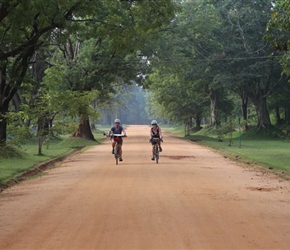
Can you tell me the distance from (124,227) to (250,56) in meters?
42.4

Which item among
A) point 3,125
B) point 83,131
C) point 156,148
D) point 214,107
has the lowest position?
point 156,148

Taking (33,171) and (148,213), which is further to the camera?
(33,171)

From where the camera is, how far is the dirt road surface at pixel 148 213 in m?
7.68

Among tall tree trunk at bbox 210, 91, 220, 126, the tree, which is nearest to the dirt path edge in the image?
the tree

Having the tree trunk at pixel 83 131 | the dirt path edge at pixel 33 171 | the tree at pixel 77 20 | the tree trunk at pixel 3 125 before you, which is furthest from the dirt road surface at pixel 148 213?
the tree trunk at pixel 83 131

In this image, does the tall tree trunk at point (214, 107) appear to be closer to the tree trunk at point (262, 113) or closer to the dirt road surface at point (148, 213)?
the tree trunk at point (262, 113)

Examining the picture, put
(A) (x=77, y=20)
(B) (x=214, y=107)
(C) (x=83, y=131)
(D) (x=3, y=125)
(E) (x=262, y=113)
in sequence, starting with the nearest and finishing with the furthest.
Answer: (A) (x=77, y=20) → (D) (x=3, y=125) → (C) (x=83, y=131) → (E) (x=262, y=113) → (B) (x=214, y=107)

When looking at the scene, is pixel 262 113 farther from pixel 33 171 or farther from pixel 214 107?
pixel 33 171

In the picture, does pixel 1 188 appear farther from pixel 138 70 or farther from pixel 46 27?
pixel 138 70

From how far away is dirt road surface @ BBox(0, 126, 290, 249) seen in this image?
302 inches

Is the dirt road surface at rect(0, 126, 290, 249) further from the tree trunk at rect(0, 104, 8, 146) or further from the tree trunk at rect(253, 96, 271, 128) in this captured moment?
the tree trunk at rect(253, 96, 271, 128)

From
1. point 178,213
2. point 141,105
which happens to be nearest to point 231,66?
point 178,213

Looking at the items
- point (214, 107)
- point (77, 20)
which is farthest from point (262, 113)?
point (77, 20)

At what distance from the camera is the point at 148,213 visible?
987 cm
